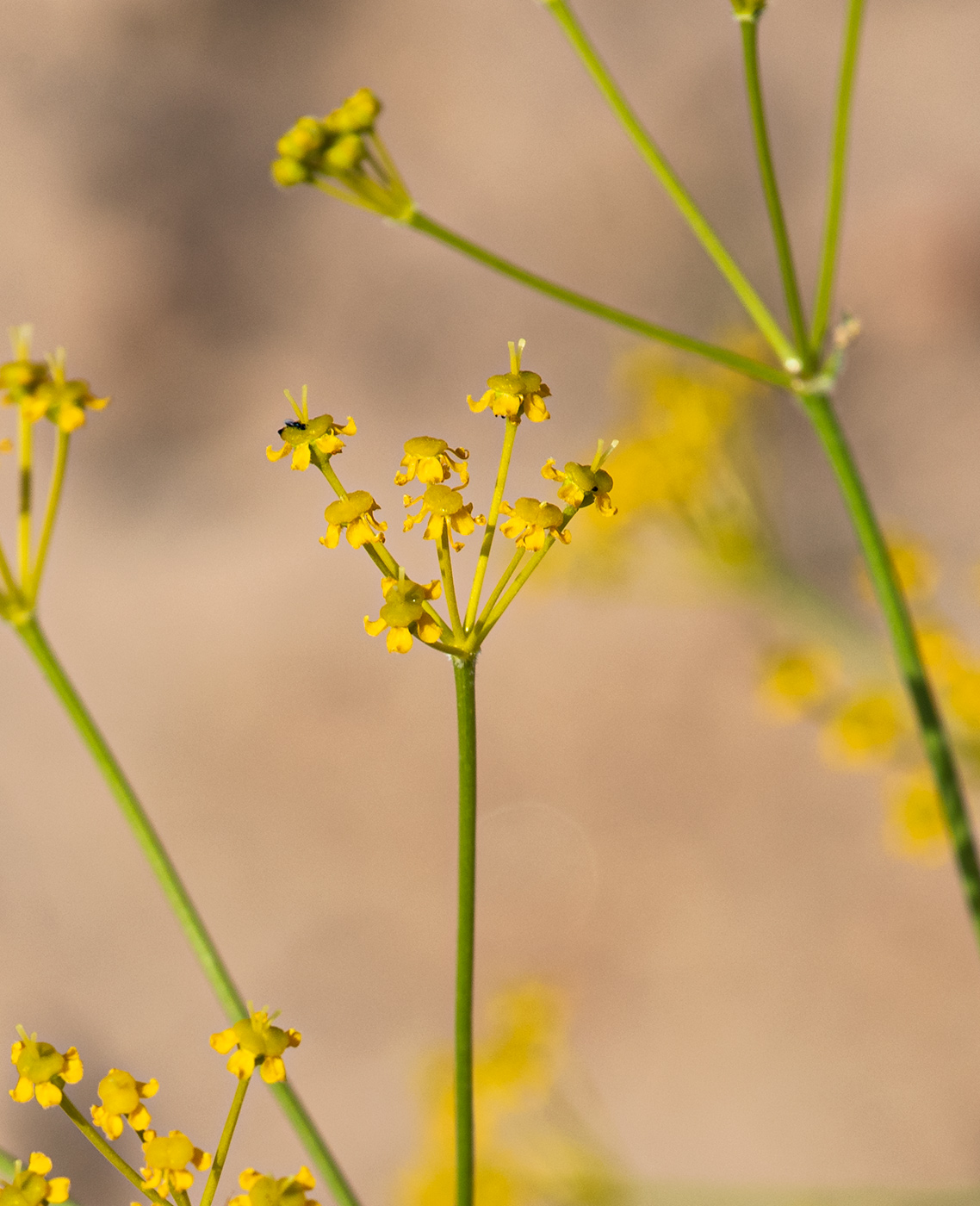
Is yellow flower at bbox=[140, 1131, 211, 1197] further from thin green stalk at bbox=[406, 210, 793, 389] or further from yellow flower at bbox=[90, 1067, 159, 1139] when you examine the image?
thin green stalk at bbox=[406, 210, 793, 389]

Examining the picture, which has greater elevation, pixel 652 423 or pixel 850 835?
pixel 850 835

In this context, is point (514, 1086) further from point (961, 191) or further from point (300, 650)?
point (961, 191)

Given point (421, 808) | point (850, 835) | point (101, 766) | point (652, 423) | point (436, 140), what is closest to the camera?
point (101, 766)

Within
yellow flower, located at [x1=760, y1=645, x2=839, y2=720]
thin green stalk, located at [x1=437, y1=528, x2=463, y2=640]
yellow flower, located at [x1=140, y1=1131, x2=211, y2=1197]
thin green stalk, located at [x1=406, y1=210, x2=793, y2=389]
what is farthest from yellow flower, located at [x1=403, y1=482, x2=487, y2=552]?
yellow flower, located at [x1=760, y1=645, x2=839, y2=720]

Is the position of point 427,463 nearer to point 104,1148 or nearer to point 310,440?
point 310,440

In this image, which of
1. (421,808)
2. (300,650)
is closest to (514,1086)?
(421,808)

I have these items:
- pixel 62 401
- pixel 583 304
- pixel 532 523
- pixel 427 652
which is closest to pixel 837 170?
pixel 583 304
